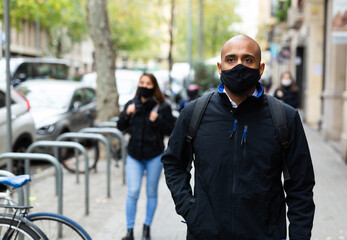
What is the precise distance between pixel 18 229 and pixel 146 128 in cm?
241

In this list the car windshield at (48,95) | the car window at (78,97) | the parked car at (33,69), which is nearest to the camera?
the car windshield at (48,95)

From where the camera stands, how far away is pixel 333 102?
13227 millimetres

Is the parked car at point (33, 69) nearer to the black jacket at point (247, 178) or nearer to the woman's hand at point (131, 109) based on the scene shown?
the woman's hand at point (131, 109)

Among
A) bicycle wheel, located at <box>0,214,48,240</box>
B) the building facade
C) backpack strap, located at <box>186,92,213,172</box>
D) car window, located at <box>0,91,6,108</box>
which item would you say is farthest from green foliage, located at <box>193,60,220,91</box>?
backpack strap, located at <box>186,92,213,172</box>

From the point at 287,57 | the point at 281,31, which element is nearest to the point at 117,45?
the point at 281,31

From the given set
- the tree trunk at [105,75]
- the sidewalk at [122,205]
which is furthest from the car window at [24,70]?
the sidewalk at [122,205]

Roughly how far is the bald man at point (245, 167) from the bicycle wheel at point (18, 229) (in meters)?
1.14

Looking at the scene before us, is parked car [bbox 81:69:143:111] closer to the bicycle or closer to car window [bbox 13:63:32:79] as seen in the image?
car window [bbox 13:63:32:79]

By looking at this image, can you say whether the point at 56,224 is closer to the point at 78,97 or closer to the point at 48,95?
the point at 48,95

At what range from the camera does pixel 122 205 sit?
6.97m

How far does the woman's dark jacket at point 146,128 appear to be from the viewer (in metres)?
5.39

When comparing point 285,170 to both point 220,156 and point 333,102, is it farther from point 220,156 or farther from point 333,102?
point 333,102

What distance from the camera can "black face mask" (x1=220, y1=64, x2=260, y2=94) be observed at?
99.7 inches

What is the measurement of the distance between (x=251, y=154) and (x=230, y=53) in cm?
52
